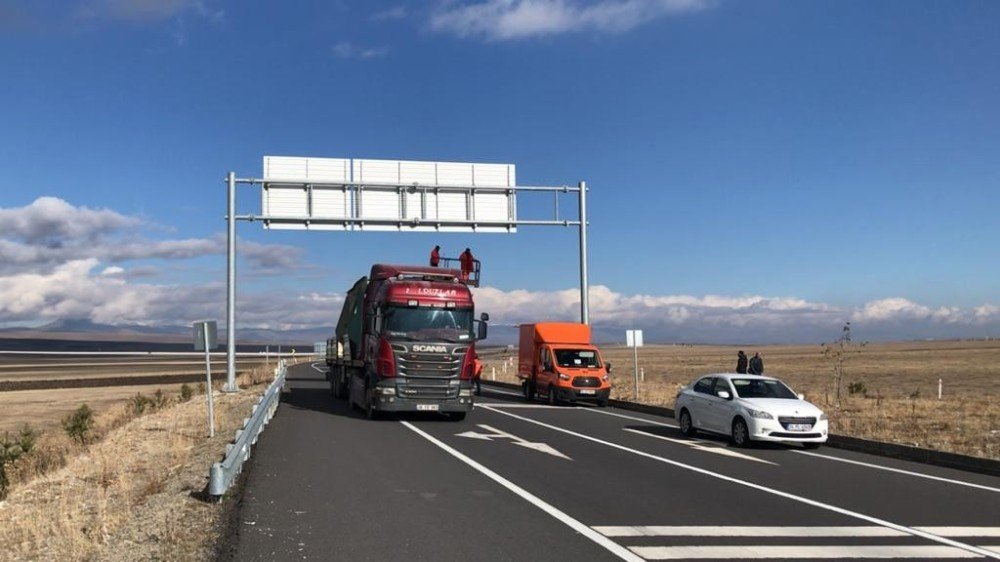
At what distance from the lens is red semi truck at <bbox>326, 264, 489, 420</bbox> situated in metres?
20.8

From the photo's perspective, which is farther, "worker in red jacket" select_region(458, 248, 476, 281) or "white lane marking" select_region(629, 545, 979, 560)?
"worker in red jacket" select_region(458, 248, 476, 281)

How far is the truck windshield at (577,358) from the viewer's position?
96.8ft

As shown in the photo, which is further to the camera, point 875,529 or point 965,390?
point 965,390

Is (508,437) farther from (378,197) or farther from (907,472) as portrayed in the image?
(378,197)

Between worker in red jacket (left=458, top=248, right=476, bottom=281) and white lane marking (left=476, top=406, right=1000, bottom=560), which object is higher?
worker in red jacket (left=458, top=248, right=476, bottom=281)

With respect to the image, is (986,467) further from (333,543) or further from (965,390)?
(965,390)

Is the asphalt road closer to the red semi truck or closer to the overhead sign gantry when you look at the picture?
the red semi truck

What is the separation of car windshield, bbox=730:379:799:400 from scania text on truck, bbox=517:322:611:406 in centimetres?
1065

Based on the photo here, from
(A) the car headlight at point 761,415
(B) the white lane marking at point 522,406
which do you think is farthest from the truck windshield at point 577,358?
(A) the car headlight at point 761,415

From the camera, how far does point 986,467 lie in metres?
13.7

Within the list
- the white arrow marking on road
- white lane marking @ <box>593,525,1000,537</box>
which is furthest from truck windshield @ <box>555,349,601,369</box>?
white lane marking @ <box>593,525,1000,537</box>

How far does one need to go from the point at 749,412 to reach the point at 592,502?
7.34 m

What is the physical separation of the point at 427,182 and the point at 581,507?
69.2 feet

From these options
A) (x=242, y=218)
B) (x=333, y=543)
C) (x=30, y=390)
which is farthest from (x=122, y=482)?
(x=30, y=390)
